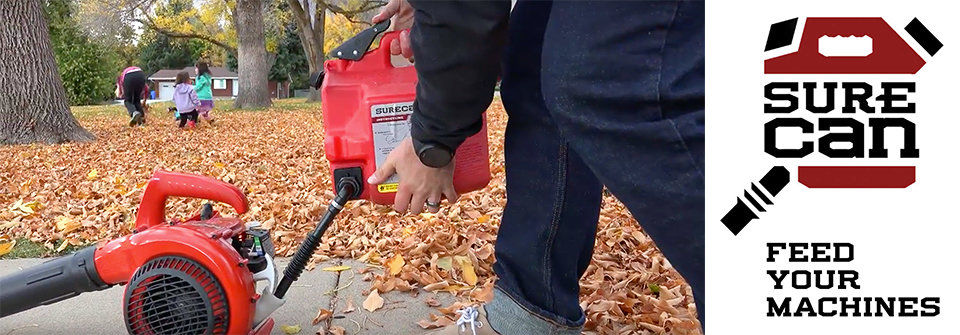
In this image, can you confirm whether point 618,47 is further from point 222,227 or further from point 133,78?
point 133,78

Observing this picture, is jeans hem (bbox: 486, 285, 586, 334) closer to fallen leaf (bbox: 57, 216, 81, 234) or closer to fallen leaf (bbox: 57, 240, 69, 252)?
fallen leaf (bbox: 57, 240, 69, 252)

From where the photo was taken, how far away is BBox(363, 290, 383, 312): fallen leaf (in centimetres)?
255

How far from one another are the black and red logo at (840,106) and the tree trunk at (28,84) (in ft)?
30.6

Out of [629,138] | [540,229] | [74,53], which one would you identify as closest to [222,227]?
[540,229]

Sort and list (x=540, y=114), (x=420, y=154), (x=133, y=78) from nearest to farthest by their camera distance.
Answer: (x=420, y=154)
(x=540, y=114)
(x=133, y=78)

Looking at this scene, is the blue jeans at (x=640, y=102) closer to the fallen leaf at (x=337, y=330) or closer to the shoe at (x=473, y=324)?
the shoe at (x=473, y=324)

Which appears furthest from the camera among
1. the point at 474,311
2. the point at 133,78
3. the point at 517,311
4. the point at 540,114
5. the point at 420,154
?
the point at 133,78

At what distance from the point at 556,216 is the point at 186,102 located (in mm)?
12001

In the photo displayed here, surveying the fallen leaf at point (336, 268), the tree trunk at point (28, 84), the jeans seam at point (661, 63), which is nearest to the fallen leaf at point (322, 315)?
the fallen leaf at point (336, 268)

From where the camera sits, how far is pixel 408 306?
257cm

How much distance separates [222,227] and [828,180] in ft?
5.06

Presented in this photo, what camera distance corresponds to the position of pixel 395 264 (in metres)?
2.94

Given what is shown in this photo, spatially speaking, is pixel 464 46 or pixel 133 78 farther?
pixel 133 78

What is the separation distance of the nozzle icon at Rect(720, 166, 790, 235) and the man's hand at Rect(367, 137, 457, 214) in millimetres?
777
